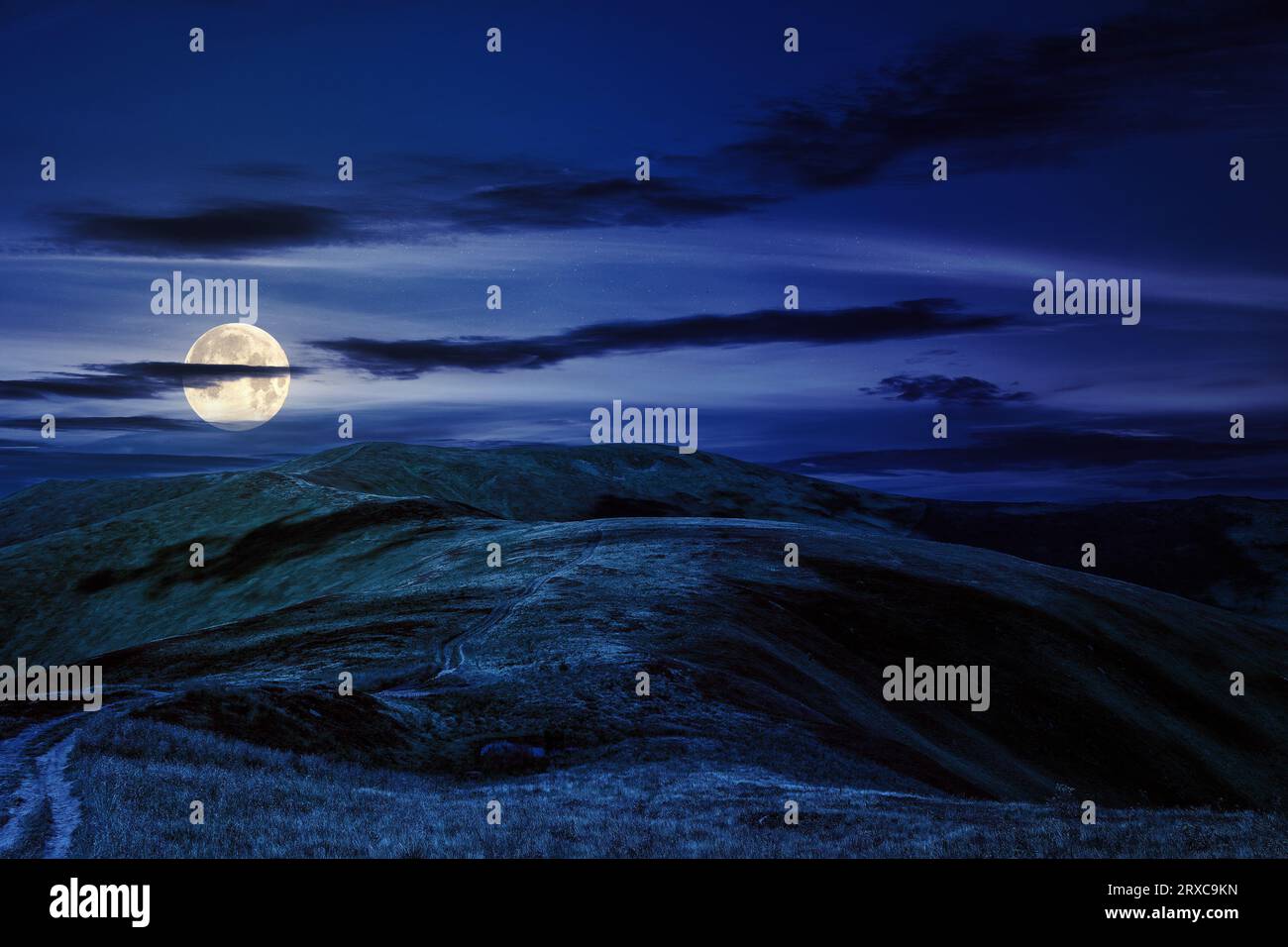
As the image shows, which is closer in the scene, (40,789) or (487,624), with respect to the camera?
(40,789)

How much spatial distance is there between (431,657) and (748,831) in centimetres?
3378

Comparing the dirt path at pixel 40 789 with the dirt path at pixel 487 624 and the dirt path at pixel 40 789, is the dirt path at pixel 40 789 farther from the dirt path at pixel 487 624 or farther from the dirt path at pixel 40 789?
the dirt path at pixel 487 624

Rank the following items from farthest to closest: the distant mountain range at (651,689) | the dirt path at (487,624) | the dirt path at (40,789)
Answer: the dirt path at (487,624) → the distant mountain range at (651,689) → the dirt path at (40,789)

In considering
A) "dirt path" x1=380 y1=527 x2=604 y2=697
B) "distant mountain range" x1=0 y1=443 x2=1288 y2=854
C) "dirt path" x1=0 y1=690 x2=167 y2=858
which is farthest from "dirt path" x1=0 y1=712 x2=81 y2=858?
"dirt path" x1=380 y1=527 x2=604 y2=697

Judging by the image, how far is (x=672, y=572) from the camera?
75438mm

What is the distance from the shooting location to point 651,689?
4725cm

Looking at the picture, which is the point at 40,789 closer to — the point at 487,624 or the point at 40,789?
the point at 40,789

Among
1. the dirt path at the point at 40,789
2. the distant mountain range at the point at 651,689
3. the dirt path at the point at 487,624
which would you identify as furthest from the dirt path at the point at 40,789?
the dirt path at the point at 487,624

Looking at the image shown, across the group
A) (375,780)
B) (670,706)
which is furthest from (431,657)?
(375,780)

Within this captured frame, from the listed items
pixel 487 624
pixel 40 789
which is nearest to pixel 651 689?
pixel 487 624

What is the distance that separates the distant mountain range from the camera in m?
26.5

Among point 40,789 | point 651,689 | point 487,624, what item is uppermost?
point 487,624

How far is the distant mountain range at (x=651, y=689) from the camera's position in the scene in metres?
26.5
